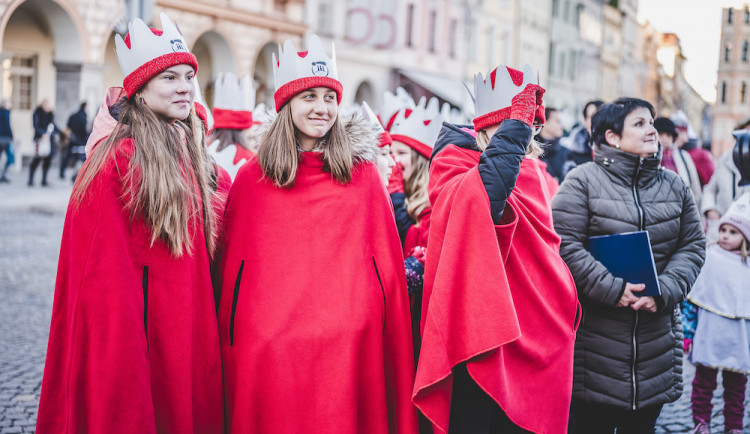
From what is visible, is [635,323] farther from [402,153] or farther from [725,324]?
[402,153]

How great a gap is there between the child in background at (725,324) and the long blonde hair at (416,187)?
1906 millimetres

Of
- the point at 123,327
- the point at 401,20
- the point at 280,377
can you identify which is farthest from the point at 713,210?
the point at 401,20

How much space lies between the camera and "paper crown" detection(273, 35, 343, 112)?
142 inches

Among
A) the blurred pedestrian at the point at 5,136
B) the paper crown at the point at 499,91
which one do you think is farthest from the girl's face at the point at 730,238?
the blurred pedestrian at the point at 5,136

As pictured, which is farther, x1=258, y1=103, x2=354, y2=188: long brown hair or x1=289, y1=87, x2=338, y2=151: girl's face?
x1=289, y1=87, x2=338, y2=151: girl's face

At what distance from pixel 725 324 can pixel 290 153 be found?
313 cm

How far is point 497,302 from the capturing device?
322cm

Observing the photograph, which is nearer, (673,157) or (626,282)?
Answer: (626,282)

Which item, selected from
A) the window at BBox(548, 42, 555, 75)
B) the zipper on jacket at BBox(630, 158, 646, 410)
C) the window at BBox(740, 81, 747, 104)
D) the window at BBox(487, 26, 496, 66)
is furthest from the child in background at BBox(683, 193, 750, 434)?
the window at BBox(740, 81, 747, 104)

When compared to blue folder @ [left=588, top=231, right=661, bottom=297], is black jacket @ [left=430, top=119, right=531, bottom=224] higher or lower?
higher

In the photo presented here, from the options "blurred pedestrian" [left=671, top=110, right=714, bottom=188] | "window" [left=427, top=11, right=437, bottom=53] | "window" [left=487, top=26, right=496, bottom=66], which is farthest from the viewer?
"window" [left=487, top=26, right=496, bottom=66]

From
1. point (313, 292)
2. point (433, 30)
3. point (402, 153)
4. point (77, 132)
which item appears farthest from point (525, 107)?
point (433, 30)

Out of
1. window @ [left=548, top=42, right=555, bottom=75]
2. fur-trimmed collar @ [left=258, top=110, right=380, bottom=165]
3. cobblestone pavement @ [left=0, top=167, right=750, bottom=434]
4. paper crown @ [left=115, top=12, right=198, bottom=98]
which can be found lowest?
cobblestone pavement @ [left=0, top=167, right=750, bottom=434]

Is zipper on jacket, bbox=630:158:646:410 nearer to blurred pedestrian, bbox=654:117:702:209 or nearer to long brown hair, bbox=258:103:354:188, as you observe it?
long brown hair, bbox=258:103:354:188
